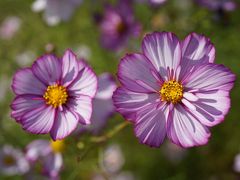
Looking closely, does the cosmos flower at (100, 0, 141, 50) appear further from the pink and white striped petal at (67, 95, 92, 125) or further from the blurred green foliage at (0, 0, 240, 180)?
the pink and white striped petal at (67, 95, 92, 125)

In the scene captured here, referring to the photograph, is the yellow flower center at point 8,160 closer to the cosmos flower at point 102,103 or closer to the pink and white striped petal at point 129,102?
the cosmos flower at point 102,103

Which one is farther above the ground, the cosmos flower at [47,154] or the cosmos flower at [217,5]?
the cosmos flower at [217,5]

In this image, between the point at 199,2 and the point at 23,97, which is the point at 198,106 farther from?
the point at 199,2

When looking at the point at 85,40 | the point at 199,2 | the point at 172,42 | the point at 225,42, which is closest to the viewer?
the point at 172,42

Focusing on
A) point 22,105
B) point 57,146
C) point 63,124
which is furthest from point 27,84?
point 57,146

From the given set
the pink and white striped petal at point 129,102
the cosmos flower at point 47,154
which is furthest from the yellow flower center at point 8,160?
the pink and white striped petal at point 129,102

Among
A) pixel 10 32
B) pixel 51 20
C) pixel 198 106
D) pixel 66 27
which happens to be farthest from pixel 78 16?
pixel 198 106
